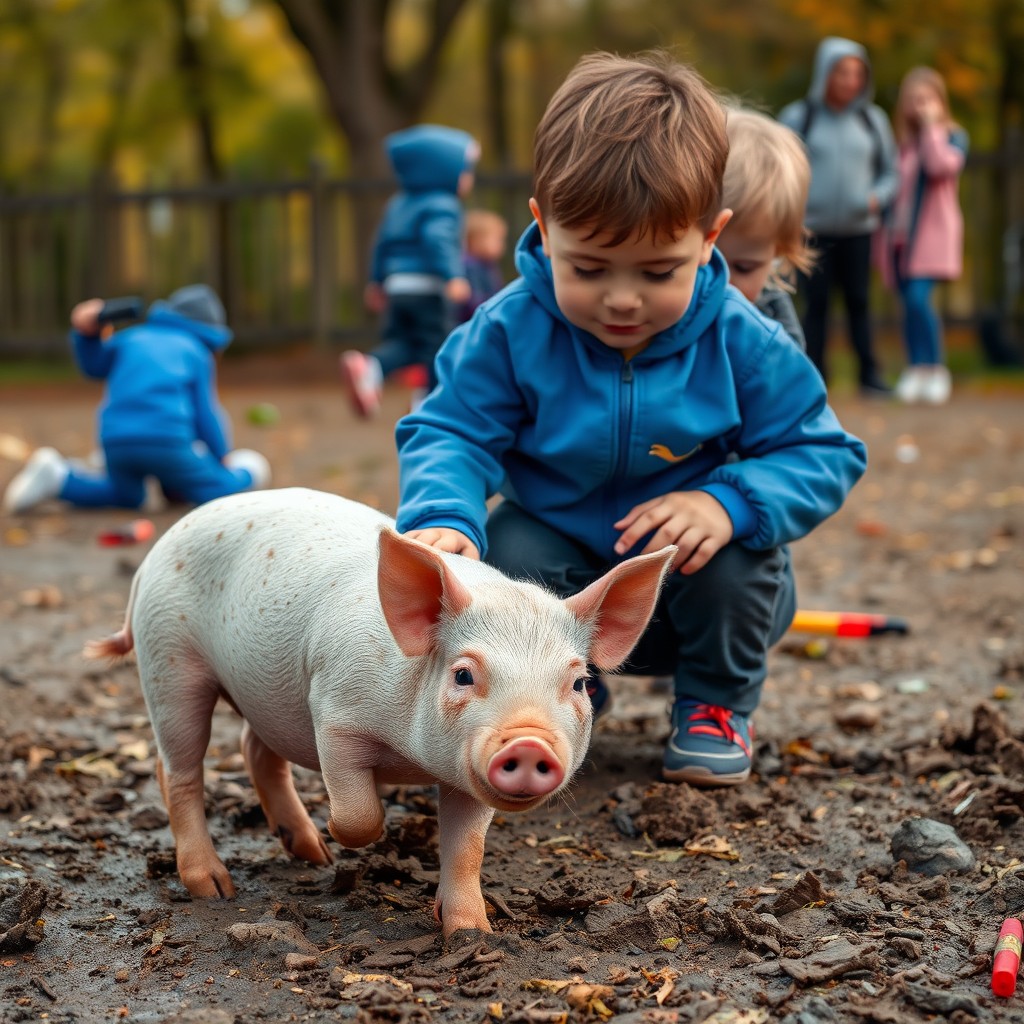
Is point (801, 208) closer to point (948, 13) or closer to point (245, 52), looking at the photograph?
point (948, 13)

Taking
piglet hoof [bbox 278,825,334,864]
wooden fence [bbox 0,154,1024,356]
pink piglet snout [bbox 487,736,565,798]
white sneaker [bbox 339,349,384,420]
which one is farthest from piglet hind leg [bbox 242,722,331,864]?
wooden fence [bbox 0,154,1024,356]

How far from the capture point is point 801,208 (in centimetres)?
414

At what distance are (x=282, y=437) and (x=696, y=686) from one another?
751cm

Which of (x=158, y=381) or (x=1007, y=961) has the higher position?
(x=1007, y=961)

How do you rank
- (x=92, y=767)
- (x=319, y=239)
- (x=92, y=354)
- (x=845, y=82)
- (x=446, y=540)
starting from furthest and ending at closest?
(x=319, y=239)
(x=845, y=82)
(x=92, y=354)
(x=92, y=767)
(x=446, y=540)

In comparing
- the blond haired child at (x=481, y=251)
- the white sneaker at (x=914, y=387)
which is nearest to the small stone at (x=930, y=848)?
the blond haired child at (x=481, y=251)

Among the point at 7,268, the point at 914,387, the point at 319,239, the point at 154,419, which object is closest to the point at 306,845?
the point at 154,419

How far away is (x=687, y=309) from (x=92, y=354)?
476cm

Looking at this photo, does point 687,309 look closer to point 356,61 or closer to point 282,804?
point 282,804

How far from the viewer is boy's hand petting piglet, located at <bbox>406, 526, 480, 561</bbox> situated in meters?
2.92

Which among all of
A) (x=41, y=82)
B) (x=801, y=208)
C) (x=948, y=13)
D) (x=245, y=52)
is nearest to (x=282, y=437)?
(x=801, y=208)

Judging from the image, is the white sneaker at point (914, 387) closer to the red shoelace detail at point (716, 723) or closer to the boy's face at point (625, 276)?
the red shoelace detail at point (716, 723)

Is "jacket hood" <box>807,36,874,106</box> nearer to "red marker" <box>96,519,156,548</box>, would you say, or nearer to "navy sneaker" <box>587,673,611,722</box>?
"red marker" <box>96,519,156,548</box>

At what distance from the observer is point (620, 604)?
2672 millimetres
